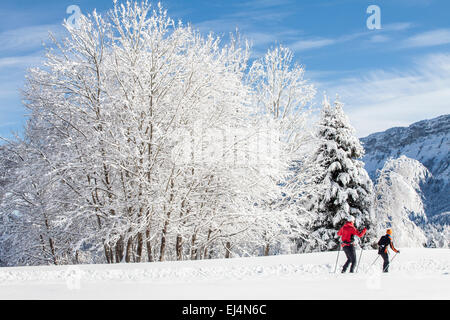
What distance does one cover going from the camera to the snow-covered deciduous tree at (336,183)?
2025 cm

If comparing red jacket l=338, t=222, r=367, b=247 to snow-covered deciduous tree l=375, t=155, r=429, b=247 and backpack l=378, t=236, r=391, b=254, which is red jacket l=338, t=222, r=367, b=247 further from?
snow-covered deciduous tree l=375, t=155, r=429, b=247

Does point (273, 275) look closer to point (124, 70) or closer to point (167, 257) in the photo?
point (124, 70)

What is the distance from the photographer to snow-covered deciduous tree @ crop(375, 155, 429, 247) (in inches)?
816

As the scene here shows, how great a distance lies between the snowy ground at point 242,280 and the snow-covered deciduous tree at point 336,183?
22.3 ft

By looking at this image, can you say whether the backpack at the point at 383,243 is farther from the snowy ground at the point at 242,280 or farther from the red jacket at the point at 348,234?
the red jacket at the point at 348,234

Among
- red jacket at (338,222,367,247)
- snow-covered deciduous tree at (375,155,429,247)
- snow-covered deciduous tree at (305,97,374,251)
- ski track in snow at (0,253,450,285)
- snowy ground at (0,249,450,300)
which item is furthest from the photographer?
snow-covered deciduous tree at (375,155,429,247)

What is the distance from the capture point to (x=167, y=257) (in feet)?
71.7

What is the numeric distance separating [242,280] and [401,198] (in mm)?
14096

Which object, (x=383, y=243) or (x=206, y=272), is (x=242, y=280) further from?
(x=383, y=243)

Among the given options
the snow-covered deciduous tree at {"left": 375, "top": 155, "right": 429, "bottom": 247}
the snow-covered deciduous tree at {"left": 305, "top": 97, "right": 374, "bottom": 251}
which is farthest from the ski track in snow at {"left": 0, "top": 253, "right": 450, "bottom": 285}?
the snow-covered deciduous tree at {"left": 375, "top": 155, "right": 429, "bottom": 247}

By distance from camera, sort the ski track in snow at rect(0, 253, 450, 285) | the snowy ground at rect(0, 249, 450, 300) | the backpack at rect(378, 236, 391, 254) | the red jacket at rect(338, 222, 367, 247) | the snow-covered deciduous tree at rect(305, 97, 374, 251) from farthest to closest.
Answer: the snow-covered deciduous tree at rect(305, 97, 374, 251)
the backpack at rect(378, 236, 391, 254)
the ski track in snow at rect(0, 253, 450, 285)
the red jacket at rect(338, 222, 367, 247)
the snowy ground at rect(0, 249, 450, 300)

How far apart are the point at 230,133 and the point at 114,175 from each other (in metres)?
4.74

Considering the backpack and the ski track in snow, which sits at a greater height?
the backpack

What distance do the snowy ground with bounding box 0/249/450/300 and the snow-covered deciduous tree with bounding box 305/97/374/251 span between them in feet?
22.3
